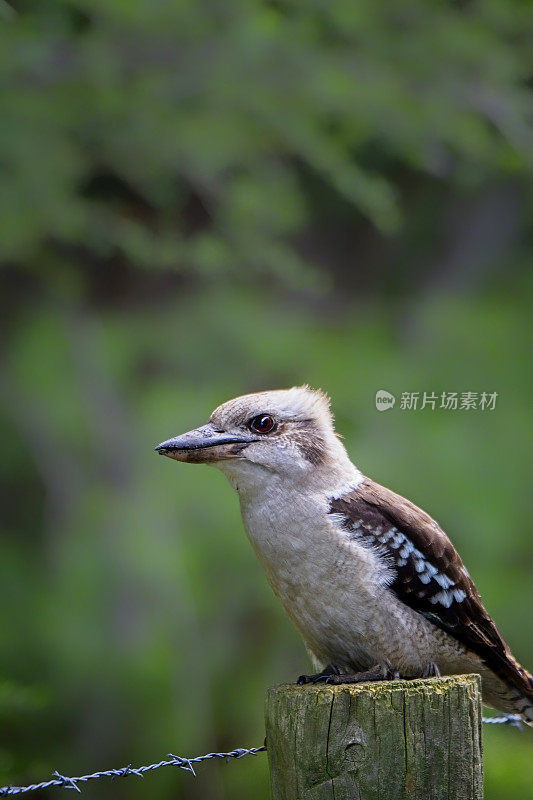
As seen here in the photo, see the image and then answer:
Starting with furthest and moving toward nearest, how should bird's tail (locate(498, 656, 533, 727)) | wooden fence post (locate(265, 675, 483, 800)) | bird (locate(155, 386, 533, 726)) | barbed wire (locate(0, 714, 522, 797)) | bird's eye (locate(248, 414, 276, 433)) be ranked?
bird's tail (locate(498, 656, 533, 727)) < bird's eye (locate(248, 414, 276, 433)) < bird (locate(155, 386, 533, 726)) < barbed wire (locate(0, 714, 522, 797)) < wooden fence post (locate(265, 675, 483, 800))

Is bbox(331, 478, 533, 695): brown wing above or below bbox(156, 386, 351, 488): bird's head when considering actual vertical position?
Answer: below

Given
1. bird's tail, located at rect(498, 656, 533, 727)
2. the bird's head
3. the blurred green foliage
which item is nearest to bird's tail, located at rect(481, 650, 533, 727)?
bird's tail, located at rect(498, 656, 533, 727)

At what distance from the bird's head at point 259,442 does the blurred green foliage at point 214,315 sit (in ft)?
4.98

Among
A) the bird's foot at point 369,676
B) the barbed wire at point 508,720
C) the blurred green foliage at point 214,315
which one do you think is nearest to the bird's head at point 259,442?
the bird's foot at point 369,676

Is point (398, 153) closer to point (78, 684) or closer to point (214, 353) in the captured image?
point (214, 353)

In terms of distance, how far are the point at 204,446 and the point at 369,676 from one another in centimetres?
76

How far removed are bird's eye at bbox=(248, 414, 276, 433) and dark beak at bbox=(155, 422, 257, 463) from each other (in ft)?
0.17

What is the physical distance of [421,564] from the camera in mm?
2725

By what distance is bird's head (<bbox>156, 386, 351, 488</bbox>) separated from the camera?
2.72 metres

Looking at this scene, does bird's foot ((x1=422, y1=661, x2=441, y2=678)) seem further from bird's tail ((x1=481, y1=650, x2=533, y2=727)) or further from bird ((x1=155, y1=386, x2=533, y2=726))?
bird's tail ((x1=481, y1=650, x2=533, y2=727))

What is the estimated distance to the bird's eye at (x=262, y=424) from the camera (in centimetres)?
281

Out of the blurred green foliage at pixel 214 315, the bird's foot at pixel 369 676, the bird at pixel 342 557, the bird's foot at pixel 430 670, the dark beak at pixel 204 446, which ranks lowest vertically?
the bird's foot at pixel 369 676

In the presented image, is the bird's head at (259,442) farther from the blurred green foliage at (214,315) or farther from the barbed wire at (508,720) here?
the blurred green foliage at (214,315)

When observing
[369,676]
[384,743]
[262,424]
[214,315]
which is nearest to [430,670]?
[369,676]
